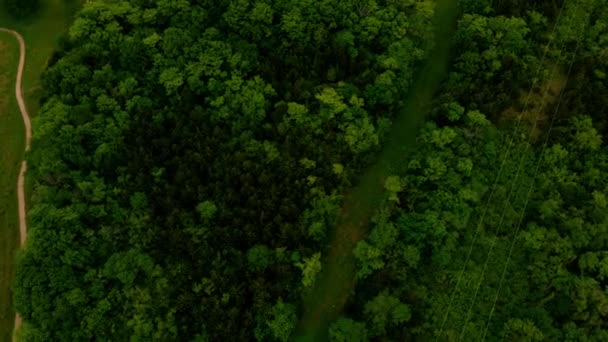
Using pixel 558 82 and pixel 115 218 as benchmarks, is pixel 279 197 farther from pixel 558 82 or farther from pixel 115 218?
pixel 558 82

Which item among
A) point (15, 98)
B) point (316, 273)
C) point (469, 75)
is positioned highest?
point (469, 75)

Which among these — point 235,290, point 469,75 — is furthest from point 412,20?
point 235,290

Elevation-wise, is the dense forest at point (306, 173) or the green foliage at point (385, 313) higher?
the dense forest at point (306, 173)

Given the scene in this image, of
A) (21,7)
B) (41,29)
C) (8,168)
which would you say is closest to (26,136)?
(8,168)

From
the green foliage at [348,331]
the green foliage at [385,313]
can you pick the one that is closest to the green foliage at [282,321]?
the green foliage at [348,331]

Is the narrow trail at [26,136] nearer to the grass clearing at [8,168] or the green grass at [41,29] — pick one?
the grass clearing at [8,168]

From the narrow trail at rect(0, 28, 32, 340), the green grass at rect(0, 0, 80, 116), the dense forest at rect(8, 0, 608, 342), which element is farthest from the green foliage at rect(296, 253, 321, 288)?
the green grass at rect(0, 0, 80, 116)

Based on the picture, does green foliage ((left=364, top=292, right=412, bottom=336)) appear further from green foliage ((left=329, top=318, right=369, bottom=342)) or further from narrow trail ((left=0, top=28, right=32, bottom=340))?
narrow trail ((left=0, top=28, right=32, bottom=340))
